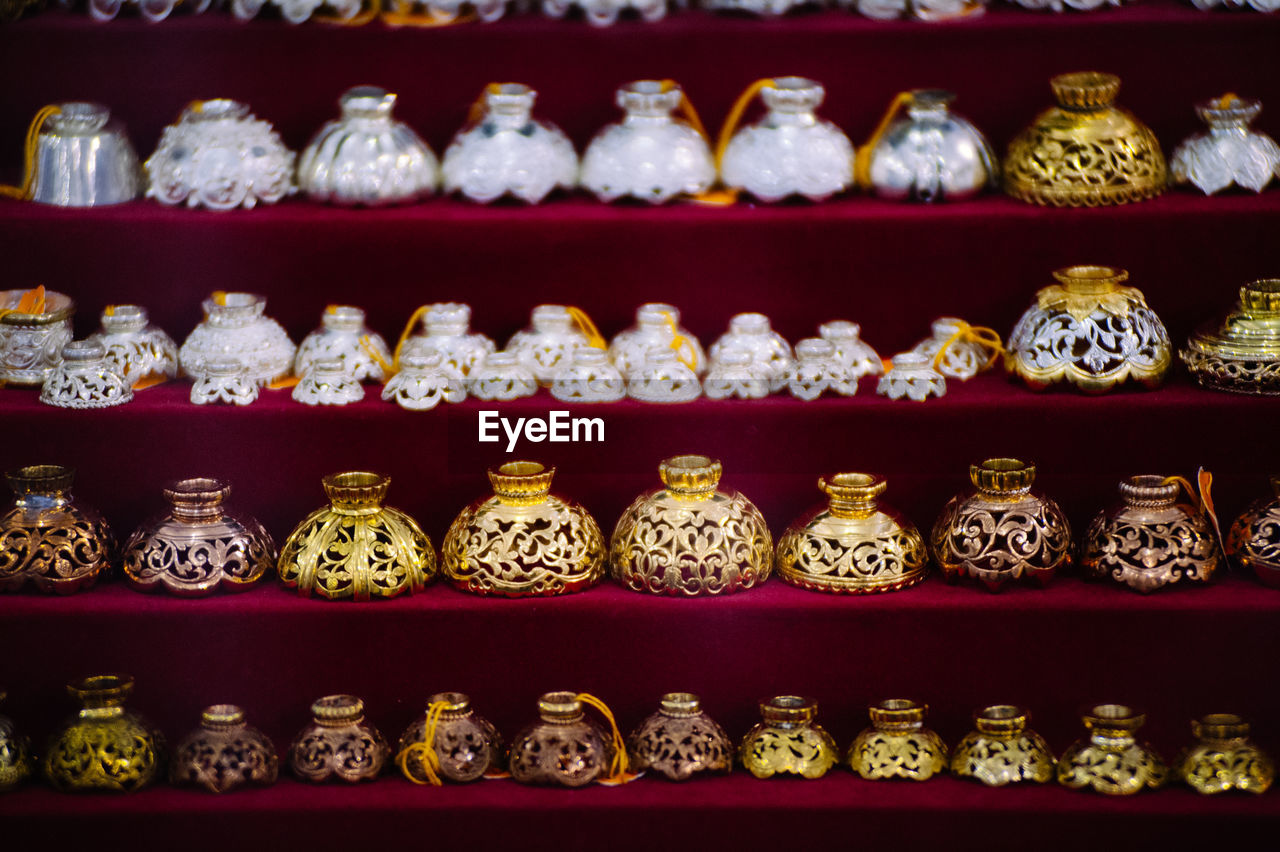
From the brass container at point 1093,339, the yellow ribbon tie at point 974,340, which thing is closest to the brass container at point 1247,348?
the brass container at point 1093,339

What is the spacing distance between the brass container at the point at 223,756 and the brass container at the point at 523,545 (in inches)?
20.5

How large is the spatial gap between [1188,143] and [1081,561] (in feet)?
2.91

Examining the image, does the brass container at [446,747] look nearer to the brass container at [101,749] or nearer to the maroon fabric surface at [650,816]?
the maroon fabric surface at [650,816]

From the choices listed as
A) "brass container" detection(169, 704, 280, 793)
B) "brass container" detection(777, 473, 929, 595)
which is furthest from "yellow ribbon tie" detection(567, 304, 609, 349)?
"brass container" detection(169, 704, 280, 793)

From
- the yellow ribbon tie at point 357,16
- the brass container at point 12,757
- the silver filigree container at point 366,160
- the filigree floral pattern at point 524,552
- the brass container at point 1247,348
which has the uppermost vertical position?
the yellow ribbon tie at point 357,16

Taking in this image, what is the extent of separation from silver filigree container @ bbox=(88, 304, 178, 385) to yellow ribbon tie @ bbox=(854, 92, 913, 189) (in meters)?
1.50

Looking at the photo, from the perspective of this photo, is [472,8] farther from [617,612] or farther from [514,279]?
[617,612]

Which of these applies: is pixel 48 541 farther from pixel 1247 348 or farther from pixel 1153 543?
pixel 1247 348

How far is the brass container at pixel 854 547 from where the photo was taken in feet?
10.3

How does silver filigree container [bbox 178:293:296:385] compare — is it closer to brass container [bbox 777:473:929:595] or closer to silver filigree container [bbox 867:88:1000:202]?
brass container [bbox 777:473:929:595]

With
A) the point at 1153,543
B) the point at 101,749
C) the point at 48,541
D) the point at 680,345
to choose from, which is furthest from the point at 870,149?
the point at 101,749

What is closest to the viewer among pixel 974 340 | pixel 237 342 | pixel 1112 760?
pixel 1112 760

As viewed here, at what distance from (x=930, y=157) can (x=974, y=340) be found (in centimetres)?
42

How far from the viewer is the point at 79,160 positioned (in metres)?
3.20
